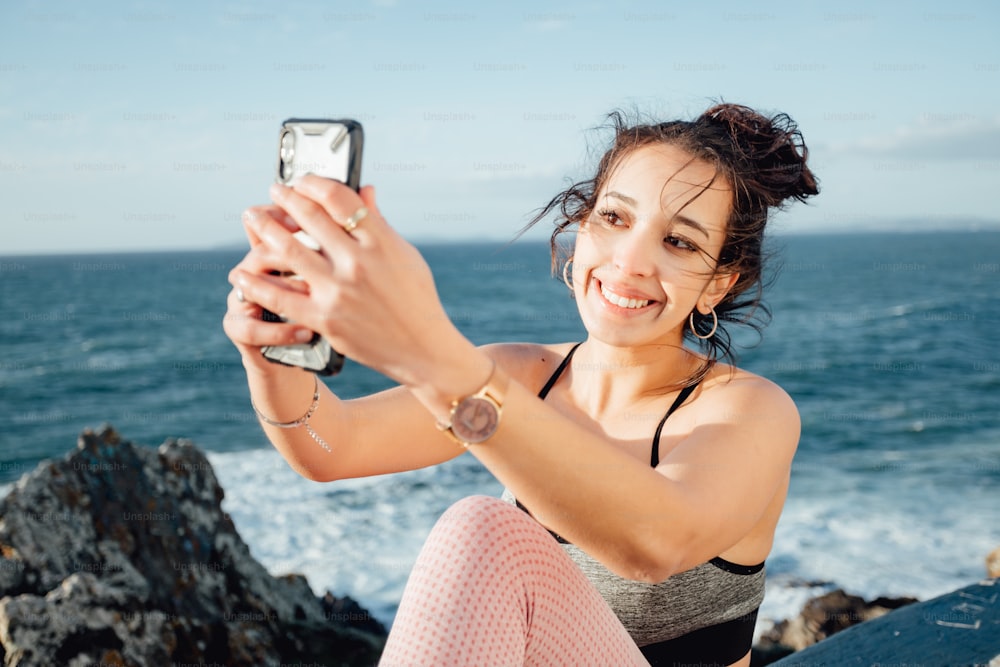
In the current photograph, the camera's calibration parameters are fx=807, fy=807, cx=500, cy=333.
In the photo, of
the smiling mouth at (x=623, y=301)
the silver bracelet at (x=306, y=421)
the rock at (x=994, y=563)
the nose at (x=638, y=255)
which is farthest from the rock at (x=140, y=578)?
the rock at (x=994, y=563)

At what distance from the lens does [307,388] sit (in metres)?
1.94

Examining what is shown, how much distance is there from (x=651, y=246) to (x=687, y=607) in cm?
103

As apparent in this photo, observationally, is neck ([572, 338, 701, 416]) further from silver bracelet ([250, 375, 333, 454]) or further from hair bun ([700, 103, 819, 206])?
silver bracelet ([250, 375, 333, 454])

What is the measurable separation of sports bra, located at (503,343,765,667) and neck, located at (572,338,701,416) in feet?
0.60

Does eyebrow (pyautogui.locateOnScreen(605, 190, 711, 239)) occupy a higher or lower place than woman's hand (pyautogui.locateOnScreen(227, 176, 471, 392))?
lower

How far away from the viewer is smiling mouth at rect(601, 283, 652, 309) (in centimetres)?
239

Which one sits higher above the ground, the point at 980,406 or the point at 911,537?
the point at 911,537

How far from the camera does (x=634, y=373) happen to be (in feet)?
8.64

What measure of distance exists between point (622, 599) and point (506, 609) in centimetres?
68

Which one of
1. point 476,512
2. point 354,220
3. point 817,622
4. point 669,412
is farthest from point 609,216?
point 817,622

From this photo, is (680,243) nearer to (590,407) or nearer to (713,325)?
(713,325)

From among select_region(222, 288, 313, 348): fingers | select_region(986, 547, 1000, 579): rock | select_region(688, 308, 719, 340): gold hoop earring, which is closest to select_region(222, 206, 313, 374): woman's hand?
select_region(222, 288, 313, 348): fingers

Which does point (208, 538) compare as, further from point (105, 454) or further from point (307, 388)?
point (307, 388)

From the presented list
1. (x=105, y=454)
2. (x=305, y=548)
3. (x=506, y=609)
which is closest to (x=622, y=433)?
(x=506, y=609)
